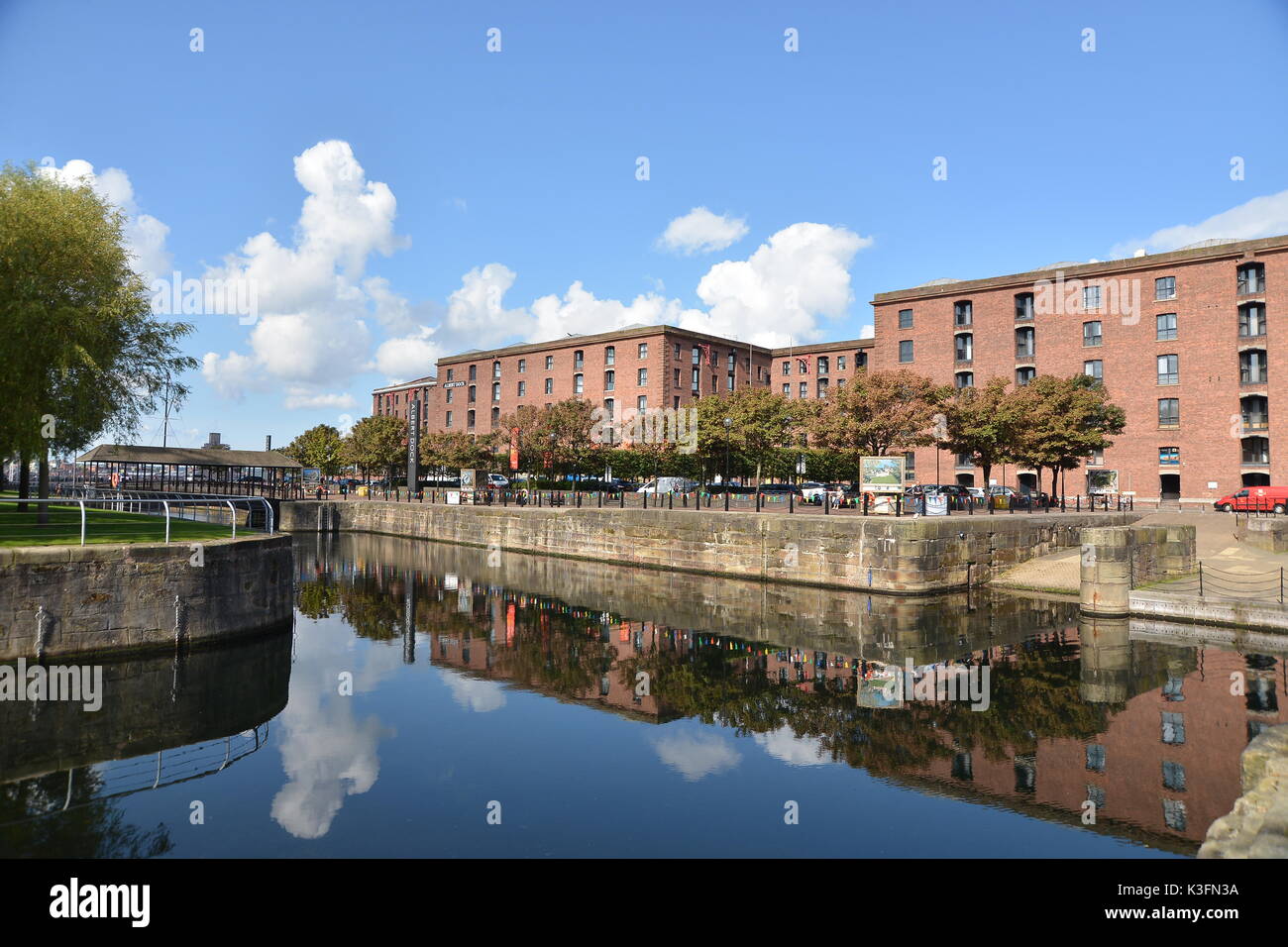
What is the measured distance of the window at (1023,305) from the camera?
53.8 metres

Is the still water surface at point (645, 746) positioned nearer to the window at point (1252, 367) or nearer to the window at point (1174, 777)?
the window at point (1174, 777)

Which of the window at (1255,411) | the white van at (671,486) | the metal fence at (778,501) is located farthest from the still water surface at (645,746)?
the window at (1255,411)

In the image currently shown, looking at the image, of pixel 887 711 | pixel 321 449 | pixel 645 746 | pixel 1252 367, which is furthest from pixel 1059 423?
pixel 321 449

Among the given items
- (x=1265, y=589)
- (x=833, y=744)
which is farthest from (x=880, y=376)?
(x=833, y=744)

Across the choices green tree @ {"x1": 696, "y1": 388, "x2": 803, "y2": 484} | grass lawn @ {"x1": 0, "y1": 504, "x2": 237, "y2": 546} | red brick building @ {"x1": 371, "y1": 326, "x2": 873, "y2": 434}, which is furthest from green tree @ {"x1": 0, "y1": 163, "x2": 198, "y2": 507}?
red brick building @ {"x1": 371, "y1": 326, "x2": 873, "y2": 434}

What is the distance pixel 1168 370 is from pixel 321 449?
89.2 meters

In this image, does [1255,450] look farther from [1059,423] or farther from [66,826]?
[66,826]

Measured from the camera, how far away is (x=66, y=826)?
27.6ft

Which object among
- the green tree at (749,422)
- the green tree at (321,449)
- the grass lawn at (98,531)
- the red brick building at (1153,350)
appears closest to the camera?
the grass lawn at (98,531)

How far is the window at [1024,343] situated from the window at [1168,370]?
8125 mm

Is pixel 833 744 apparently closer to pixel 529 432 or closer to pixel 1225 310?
pixel 529 432

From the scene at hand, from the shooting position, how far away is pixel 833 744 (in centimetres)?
1178

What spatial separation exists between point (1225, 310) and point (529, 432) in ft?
160

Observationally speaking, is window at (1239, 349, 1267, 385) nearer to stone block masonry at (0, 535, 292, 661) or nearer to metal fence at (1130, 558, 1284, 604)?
metal fence at (1130, 558, 1284, 604)
